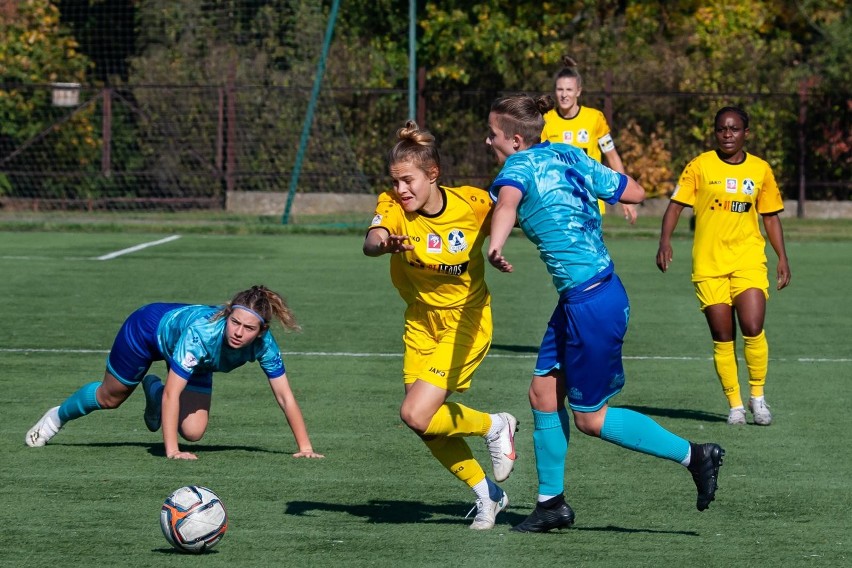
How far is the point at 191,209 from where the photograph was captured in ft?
86.8

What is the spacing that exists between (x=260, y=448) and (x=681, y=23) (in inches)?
982

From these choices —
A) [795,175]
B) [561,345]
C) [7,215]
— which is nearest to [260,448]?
[561,345]

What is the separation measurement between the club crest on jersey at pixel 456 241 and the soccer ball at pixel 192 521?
1455mm

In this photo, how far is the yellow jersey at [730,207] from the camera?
9.00 m

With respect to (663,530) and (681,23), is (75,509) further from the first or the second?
(681,23)

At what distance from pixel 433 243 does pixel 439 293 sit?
27cm

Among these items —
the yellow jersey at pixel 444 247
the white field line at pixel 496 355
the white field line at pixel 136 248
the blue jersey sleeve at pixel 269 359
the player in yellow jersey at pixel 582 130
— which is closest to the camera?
the yellow jersey at pixel 444 247

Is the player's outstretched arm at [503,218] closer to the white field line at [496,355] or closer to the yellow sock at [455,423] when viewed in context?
the yellow sock at [455,423]

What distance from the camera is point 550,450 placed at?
6.16 m

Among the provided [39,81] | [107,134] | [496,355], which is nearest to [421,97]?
[107,134]

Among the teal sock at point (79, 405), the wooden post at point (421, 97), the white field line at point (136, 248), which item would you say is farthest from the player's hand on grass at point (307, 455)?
the wooden post at point (421, 97)

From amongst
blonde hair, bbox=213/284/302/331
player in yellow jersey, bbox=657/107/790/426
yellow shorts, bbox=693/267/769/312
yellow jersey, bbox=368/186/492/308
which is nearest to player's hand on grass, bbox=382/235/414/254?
yellow jersey, bbox=368/186/492/308

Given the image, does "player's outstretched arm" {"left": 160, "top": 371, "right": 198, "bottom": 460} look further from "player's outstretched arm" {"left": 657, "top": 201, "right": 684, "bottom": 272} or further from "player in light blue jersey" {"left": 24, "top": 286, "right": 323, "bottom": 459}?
"player's outstretched arm" {"left": 657, "top": 201, "right": 684, "bottom": 272}

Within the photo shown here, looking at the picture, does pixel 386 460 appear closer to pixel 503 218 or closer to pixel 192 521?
pixel 192 521
